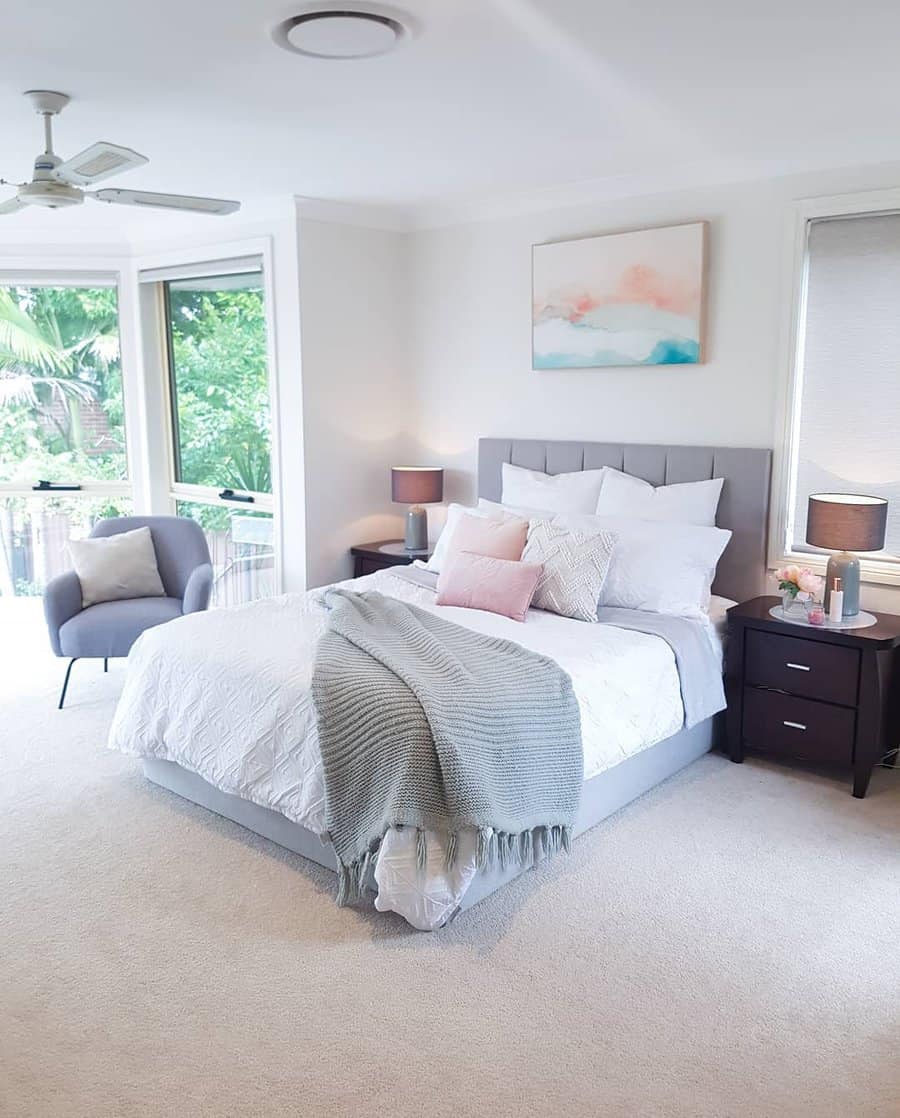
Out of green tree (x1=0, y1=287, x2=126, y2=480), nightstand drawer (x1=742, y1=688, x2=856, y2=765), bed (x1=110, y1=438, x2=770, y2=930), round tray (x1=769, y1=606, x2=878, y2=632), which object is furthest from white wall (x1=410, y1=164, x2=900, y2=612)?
green tree (x1=0, y1=287, x2=126, y2=480)

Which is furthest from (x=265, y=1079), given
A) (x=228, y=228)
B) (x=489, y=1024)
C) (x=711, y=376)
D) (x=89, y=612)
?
(x=228, y=228)

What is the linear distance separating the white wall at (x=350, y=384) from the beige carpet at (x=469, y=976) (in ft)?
7.01

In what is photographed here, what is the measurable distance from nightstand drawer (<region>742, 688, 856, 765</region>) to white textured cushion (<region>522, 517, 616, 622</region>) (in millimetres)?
763

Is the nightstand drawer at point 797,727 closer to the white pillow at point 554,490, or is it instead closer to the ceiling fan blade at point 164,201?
the white pillow at point 554,490

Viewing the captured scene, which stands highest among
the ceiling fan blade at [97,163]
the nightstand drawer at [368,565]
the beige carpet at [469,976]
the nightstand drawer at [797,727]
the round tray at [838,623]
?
the ceiling fan blade at [97,163]

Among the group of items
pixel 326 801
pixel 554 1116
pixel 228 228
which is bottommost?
pixel 554 1116

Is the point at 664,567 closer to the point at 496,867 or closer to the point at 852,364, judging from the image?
the point at 852,364

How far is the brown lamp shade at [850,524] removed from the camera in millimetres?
3580

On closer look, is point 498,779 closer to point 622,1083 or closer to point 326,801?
point 326,801

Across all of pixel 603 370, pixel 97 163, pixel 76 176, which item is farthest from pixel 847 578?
pixel 76 176

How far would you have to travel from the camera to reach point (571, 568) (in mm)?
3902

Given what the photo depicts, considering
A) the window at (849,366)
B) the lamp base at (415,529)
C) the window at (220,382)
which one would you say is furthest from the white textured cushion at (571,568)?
the window at (220,382)

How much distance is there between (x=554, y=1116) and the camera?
206cm

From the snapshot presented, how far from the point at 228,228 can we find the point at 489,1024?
4.45 metres
